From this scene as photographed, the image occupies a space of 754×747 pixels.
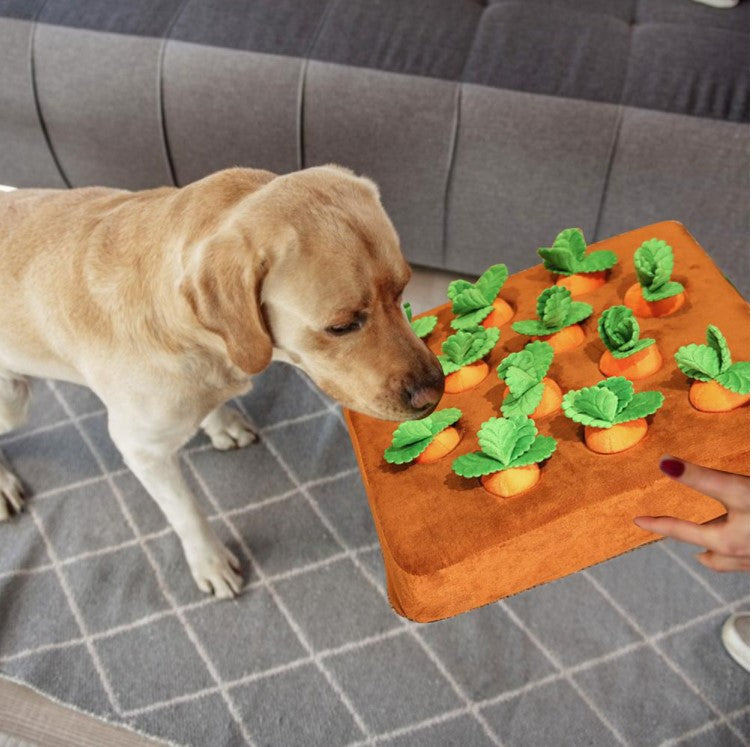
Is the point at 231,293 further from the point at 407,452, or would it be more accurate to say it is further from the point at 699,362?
A: the point at 699,362

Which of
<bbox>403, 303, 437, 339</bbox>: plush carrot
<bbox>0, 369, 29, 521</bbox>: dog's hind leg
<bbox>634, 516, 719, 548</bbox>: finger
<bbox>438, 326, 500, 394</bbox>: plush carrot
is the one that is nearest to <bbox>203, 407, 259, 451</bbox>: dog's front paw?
<bbox>0, 369, 29, 521</bbox>: dog's hind leg

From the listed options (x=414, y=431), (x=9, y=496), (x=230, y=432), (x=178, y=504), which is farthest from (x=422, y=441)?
(x=9, y=496)

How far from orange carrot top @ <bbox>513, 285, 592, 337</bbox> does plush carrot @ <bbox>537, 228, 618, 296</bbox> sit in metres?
0.08

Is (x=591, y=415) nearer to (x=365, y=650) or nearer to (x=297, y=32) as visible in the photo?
(x=365, y=650)

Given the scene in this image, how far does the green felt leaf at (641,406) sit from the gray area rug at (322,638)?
69 centimetres

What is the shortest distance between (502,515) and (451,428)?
0.23 m

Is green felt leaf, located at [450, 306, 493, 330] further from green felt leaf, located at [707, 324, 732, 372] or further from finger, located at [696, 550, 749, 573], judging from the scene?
finger, located at [696, 550, 749, 573]

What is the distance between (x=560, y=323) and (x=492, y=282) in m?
0.21

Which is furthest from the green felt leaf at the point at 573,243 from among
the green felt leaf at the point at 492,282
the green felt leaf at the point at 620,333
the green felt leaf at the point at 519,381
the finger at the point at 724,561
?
the finger at the point at 724,561

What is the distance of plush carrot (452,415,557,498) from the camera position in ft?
4.38

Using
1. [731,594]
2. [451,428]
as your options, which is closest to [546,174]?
[451,428]

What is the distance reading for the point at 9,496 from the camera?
2111mm

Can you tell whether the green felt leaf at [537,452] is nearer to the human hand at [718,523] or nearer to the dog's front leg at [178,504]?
the human hand at [718,523]

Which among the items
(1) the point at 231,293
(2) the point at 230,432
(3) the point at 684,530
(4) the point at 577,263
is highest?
(1) the point at 231,293
